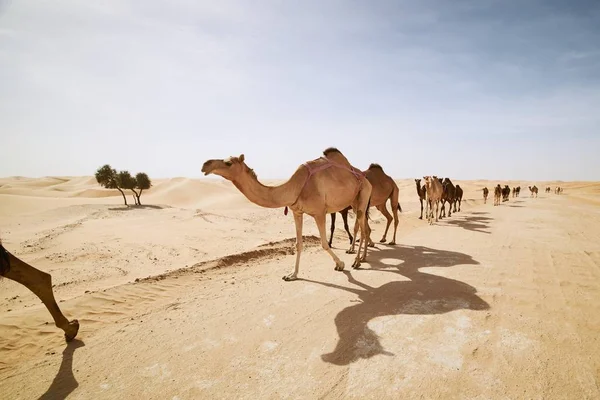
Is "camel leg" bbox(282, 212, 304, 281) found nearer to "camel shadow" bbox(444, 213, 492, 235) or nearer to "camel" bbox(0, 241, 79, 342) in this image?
"camel" bbox(0, 241, 79, 342)

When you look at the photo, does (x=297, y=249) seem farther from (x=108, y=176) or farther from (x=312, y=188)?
(x=108, y=176)

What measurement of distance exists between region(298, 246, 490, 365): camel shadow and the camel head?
2.79 m

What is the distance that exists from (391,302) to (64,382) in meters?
4.35

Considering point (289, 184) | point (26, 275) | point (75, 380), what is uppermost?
point (289, 184)

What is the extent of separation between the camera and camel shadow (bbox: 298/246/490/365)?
3393 millimetres

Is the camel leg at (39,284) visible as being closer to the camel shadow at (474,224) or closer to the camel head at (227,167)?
the camel head at (227,167)

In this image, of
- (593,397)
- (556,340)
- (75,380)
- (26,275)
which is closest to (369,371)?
(593,397)

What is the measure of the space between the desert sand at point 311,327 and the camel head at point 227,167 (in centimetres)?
220

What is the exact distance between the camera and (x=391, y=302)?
463cm

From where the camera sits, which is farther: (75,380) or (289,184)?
(289,184)

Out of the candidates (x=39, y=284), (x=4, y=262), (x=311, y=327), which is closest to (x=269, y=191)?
(x=311, y=327)

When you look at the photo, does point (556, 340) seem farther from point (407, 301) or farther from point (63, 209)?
point (63, 209)

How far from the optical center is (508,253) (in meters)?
7.41

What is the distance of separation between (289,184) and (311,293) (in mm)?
2113
